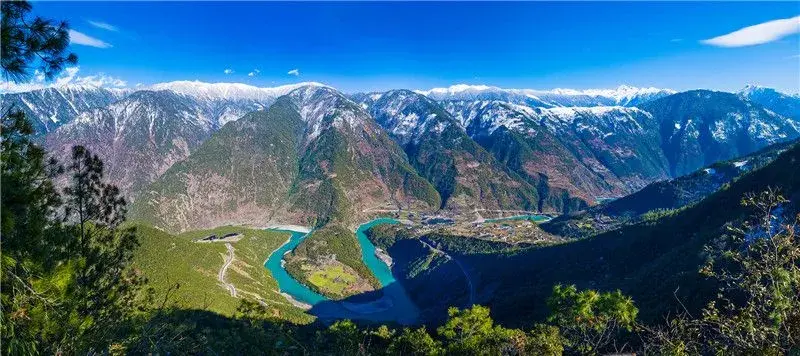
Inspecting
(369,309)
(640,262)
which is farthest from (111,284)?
(369,309)

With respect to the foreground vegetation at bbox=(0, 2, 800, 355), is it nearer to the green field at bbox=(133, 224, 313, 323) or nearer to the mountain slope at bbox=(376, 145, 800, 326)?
the mountain slope at bbox=(376, 145, 800, 326)

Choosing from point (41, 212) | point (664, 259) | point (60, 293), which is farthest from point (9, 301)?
point (664, 259)

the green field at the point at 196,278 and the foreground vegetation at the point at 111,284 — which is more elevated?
the foreground vegetation at the point at 111,284

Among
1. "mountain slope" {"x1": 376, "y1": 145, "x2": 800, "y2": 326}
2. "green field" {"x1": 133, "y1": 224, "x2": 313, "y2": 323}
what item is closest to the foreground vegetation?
"mountain slope" {"x1": 376, "y1": 145, "x2": 800, "y2": 326}

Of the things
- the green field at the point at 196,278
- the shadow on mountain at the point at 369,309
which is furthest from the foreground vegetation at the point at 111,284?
the shadow on mountain at the point at 369,309

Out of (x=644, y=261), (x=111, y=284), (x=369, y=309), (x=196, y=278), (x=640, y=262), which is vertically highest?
(x=111, y=284)

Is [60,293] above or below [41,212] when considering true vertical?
below

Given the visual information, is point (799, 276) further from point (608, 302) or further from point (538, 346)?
point (608, 302)

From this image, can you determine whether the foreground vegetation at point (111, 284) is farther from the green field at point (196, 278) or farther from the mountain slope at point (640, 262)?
the green field at point (196, 278)

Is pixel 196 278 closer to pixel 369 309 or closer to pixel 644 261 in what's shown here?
pixel 369 309

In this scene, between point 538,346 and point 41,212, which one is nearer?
point 41,212

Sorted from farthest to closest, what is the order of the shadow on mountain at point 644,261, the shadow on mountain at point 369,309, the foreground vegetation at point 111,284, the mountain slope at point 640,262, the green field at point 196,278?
the shadow on mountain at point 369,309 → the green field at point 196,278 → the mountain slope at point 640,262 → the shadow on mountain at point 644,261 → the foreground vegetation at point 111,284
